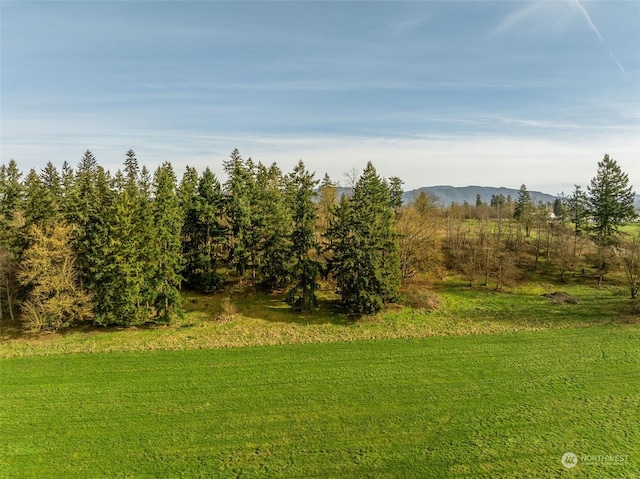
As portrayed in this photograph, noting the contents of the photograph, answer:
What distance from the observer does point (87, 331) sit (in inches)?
1252

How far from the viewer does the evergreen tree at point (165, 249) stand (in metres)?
33.7

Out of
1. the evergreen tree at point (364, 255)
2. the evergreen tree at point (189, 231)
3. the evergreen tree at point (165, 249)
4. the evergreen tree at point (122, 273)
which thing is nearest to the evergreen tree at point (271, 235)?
the evergreen tree at point (364, 255)

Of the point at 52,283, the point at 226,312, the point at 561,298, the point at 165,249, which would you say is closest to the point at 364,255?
the point at 226,312

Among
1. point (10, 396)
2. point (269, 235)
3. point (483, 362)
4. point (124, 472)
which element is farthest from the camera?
point (269, 235)

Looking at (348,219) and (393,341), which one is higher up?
(348,219)

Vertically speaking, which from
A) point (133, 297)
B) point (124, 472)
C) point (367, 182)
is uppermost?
point (367, 182)

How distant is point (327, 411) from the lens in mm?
19766

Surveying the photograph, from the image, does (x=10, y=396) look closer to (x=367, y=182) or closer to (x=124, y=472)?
(x=124, y=472)

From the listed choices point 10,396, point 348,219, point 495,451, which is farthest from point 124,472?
point 348,219

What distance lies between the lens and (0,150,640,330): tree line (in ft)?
104

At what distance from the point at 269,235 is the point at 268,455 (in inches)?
1015

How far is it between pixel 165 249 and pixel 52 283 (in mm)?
9172
